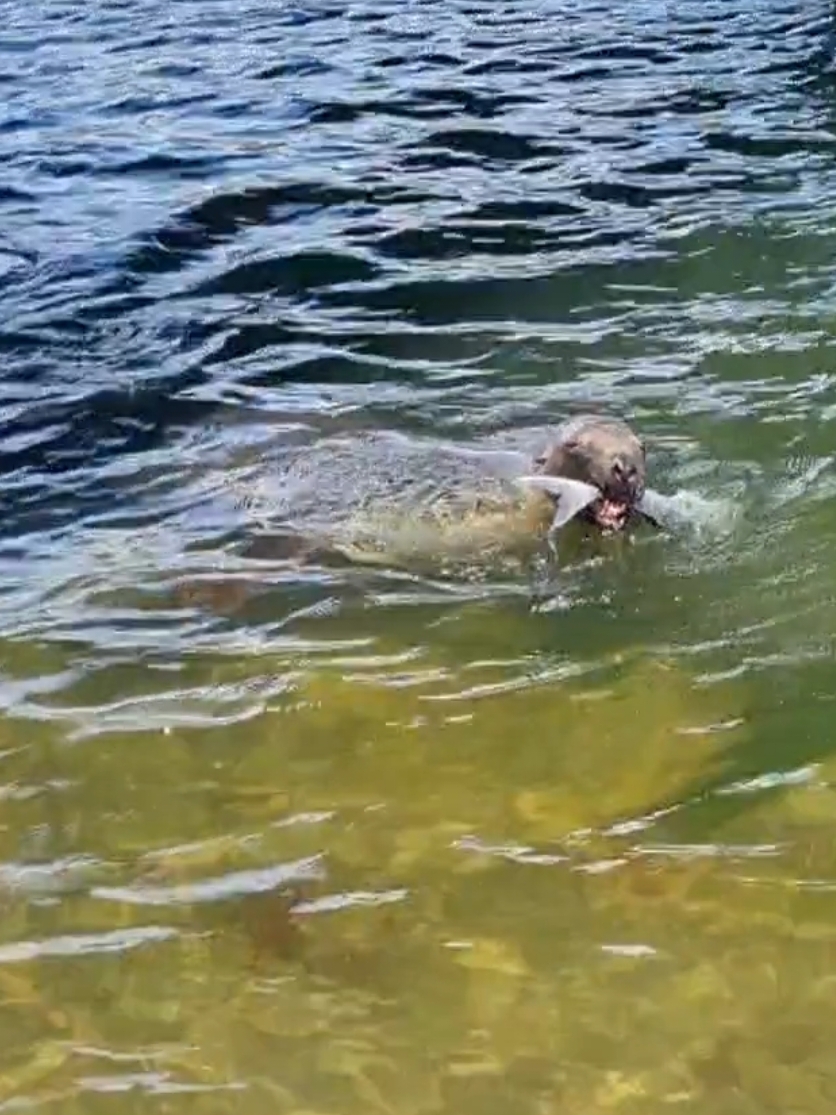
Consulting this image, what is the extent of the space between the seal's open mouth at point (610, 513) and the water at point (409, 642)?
5.4 inches

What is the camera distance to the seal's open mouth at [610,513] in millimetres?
7863

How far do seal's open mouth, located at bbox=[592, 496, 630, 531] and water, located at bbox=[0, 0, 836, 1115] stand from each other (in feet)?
0.45

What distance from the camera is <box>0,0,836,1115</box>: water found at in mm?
4977

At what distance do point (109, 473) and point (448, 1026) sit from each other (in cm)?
455

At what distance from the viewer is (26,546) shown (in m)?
8.01

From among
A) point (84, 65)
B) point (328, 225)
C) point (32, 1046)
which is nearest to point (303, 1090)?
point (32, 1046)

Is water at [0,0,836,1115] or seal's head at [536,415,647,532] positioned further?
seal's head at [536,415,647,532]

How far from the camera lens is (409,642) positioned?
7000 millimetres

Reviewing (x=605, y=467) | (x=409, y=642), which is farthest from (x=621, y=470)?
(x=409, y=642)

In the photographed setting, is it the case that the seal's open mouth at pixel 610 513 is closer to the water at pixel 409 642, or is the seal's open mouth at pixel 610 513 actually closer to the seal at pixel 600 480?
the seal at pixel 600 480

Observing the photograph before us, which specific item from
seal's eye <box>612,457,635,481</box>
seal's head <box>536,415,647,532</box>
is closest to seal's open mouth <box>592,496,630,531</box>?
seal's head <box>536,415,647,532</box>

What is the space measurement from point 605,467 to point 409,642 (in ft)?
4.82

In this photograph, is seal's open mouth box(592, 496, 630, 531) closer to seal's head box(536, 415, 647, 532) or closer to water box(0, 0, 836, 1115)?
seal's head box(536, 415, 647, 532)

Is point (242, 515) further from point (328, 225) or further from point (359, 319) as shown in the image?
point (328, 225)
